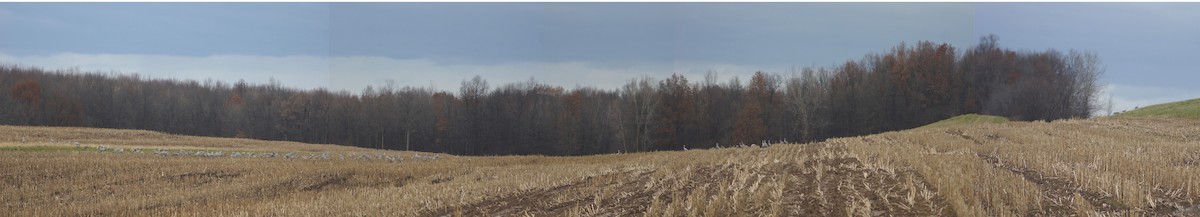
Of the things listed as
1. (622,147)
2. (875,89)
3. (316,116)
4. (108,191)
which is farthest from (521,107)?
(108,191)

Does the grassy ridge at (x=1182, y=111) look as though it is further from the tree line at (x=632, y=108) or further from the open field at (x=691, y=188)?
the open field at (x=691, y=188)

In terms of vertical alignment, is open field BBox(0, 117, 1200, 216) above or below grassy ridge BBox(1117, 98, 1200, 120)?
below

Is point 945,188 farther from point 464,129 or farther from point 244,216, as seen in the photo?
point 464,129

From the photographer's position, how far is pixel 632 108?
259ft

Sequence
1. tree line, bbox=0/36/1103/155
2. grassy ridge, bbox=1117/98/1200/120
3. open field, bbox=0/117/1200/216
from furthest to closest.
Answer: tree line, bbox=0/36/1103/155
grassy ridge, bbox=1117/98/1200/120
open field, bbox=0/117/1200/216

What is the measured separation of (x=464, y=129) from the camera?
3543 inches

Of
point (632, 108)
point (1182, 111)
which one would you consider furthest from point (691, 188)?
point (632, 108)

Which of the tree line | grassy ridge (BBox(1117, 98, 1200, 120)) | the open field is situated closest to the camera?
the open field

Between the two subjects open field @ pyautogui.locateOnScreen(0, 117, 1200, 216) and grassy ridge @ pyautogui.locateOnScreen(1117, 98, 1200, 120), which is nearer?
open field @ pyautogui.locateOnScreen(0, 117, 1200, 216)

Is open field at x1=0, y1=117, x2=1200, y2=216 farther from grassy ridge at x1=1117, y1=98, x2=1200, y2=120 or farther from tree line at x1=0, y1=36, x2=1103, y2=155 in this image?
tree line at x1=0, y1=36, x2=1103, y2=155

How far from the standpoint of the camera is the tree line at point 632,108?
3014 inches

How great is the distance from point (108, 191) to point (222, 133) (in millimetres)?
95782

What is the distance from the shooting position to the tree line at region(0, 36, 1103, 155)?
76562 millimetres

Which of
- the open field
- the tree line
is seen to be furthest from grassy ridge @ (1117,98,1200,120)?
the open field
